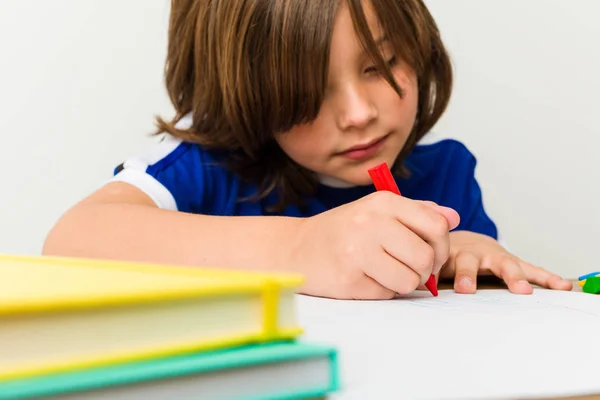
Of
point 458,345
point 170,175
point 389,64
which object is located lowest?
point 458,345

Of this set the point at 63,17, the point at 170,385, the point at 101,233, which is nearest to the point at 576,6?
the point at 63,17

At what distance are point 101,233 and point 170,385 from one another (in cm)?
41

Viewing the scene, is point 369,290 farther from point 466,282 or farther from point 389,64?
point 389,64

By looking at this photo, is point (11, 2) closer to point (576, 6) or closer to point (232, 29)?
point (232, 29)

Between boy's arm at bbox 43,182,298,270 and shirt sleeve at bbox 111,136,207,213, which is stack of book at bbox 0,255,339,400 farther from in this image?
shirt sleeve at bbox 111,136,207,213

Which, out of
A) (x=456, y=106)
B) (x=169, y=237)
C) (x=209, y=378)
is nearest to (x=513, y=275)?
(x=169, y=237)

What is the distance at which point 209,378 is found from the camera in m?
0.19

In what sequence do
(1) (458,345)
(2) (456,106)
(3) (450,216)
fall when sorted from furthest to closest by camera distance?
(2) (456,106)
(3) (450,216)
(1) (458,345)

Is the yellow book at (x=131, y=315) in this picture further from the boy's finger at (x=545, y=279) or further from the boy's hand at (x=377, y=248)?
the boy's finger at (x=545, y=279)

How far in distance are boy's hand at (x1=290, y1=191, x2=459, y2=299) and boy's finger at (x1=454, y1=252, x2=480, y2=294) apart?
73 mm

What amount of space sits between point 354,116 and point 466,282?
0.59 ft

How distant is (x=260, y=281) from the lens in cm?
20

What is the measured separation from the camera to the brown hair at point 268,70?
617 mm

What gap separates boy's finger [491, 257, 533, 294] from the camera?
0.54 metres
